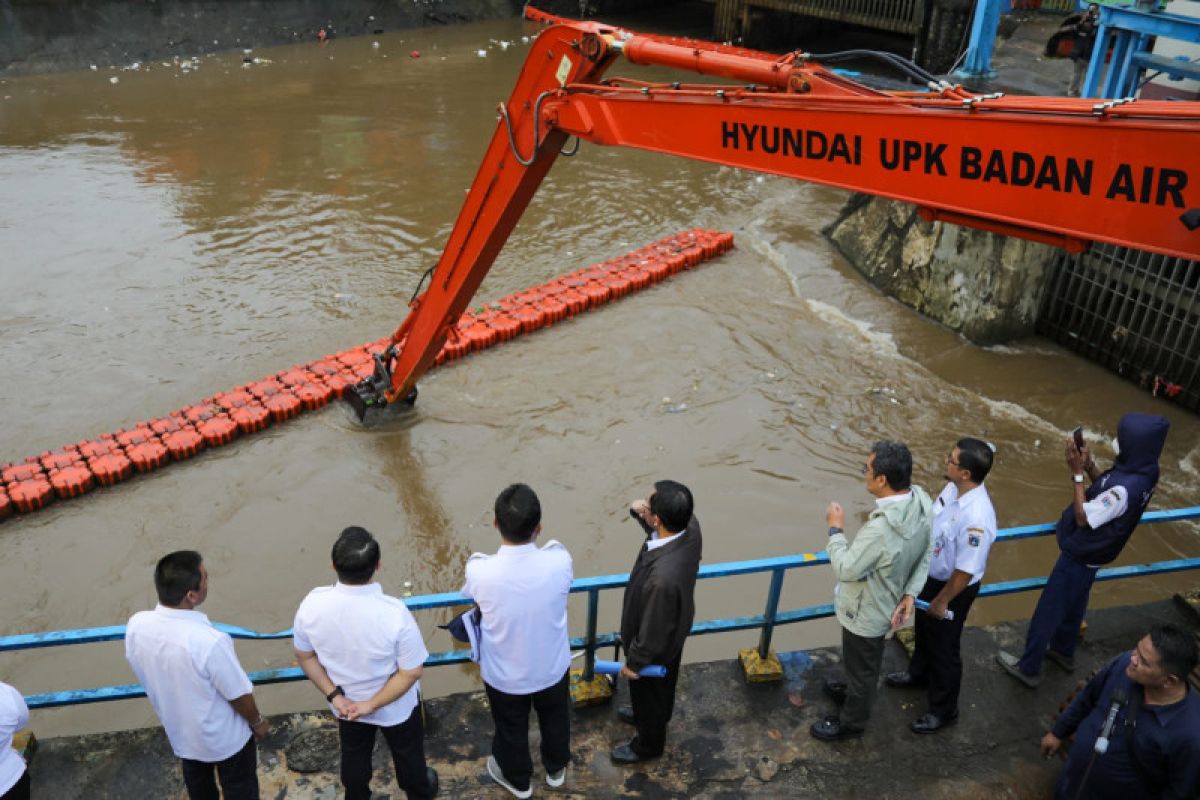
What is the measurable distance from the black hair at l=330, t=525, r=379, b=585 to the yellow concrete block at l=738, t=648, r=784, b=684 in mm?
2200

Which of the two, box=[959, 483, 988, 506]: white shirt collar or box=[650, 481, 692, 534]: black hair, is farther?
box=[959, 483, 988, 506]: white shirt collar

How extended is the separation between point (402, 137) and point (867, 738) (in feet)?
46.8

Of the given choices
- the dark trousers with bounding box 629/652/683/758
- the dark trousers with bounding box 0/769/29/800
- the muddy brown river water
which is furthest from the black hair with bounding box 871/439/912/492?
the dark trousers with bounding box 0/769/29/800

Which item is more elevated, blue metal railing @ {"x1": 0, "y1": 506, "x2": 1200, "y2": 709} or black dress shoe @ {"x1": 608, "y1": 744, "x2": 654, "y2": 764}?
blue metal railing @ {"x1": 0, "y1": 506, "x2": 1200, "y2": 709}

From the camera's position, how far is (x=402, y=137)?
52.1ft

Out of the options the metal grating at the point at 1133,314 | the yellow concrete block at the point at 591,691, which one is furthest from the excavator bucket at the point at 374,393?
the metal grating at the point at 1133,314

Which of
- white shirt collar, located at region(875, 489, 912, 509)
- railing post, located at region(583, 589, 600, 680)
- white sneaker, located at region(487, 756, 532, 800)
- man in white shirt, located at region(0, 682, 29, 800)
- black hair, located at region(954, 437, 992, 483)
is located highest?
black hair, located at region(954, 437, 992, 483)

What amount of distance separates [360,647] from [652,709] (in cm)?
139

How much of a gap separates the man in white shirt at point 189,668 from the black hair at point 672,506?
1711 millimetres

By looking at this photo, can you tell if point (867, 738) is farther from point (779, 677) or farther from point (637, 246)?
point (637, 246)

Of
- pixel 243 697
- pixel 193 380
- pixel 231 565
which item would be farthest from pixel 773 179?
pixel 243 697

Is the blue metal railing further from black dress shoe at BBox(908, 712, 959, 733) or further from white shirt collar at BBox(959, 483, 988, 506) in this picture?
black dress shoe at BBox(908, 712, 959, 733)

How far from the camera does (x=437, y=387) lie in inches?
347

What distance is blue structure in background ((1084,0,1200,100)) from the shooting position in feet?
29.8
